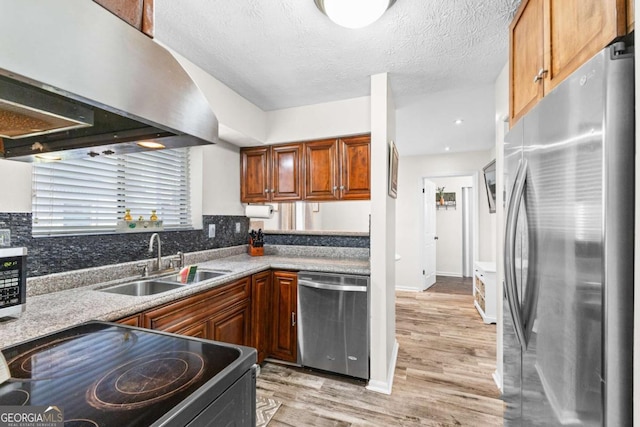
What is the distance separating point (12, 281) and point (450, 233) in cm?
679

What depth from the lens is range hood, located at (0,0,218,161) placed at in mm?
443

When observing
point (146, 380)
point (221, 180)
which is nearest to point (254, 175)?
point (221, 180)

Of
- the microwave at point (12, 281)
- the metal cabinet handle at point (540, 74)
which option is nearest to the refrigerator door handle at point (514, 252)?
the metal cabinet handle at point (540, 74)

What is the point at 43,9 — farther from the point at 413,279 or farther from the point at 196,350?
the point at 413,279

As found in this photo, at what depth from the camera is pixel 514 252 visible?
1.20m

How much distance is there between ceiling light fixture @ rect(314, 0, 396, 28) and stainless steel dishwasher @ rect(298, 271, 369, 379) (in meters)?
1.74

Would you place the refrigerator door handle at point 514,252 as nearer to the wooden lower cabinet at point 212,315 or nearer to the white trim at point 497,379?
the white trim at point 497,379

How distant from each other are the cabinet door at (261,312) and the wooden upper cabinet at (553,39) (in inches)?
84.3

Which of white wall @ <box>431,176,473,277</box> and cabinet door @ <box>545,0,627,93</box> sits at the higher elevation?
cabinet door @ <box>545,0,627,93</box>

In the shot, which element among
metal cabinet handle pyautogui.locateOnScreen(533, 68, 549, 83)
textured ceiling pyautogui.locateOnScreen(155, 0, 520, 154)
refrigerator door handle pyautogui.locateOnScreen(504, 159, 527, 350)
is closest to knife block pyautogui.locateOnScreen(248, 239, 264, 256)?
textured ceiling pyautogui.locateOnScreen(155, 0, 520, 154)

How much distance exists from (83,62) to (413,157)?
5417mm

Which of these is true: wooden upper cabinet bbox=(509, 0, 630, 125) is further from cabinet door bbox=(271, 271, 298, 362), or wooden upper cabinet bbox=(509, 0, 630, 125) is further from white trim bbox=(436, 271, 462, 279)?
white trim bbox=(436, 271, 462, 279)

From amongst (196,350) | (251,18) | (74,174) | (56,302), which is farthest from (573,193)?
(74,174)

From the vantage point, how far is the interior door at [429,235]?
5352 mm
